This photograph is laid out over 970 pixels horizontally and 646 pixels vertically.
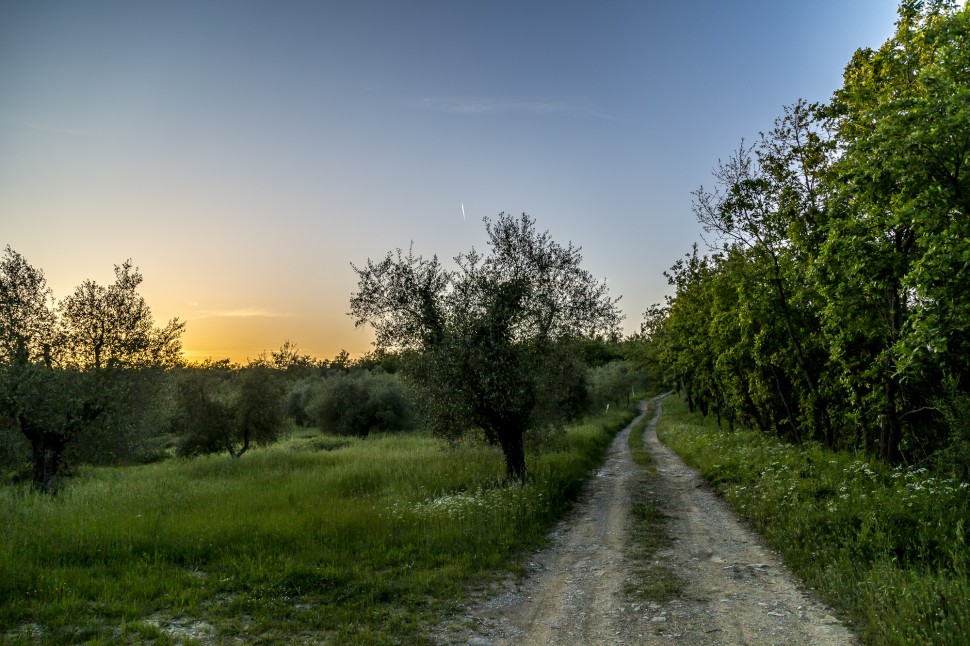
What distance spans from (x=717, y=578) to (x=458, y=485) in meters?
10.4

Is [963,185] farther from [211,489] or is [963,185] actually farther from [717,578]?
[211,489]

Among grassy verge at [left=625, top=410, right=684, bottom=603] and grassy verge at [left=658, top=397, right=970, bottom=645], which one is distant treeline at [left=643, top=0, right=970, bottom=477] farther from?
grassy verge at [left=625, top=410, right=684, bottom=603]

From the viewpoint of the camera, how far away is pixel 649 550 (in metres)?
11.6

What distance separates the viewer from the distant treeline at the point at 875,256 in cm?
1120

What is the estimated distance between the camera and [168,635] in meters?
7.66

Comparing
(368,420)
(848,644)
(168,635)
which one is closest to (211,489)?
(168,635)

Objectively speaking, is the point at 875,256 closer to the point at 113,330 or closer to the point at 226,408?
the point at 113,330

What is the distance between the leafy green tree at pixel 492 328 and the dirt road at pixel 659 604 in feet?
17.4

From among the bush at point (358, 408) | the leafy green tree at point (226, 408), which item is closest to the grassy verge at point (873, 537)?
the leafy green tree at point (226, 408)

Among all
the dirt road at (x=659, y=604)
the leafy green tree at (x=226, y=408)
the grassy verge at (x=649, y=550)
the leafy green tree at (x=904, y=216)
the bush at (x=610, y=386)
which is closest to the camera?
the dirt road at (x=659, y=604)

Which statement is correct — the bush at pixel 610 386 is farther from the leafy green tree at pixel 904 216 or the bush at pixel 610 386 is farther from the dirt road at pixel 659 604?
the dirt road at pixel 659 604

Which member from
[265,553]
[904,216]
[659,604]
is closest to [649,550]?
[659,604]

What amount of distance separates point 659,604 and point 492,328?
11185 mm

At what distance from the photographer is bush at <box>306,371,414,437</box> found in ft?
180
